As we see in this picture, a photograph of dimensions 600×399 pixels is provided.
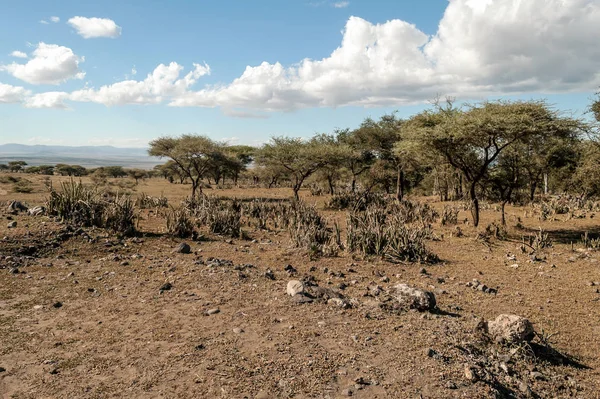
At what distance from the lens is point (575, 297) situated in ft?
25.5

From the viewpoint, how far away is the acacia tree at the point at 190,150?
27.4 m

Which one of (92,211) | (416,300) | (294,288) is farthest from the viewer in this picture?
(92,211)

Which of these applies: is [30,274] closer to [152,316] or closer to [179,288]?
[179,288]

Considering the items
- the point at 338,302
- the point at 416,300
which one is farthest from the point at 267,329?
the point at 416,300

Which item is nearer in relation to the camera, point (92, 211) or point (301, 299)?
point (301, 299)

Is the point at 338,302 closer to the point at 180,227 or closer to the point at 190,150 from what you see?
the point at 180,227

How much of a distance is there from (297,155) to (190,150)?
7.56 metres

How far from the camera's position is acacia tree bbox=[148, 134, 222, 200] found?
27.4 m

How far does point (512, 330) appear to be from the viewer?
5.27 meters

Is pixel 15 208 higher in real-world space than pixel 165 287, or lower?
higher

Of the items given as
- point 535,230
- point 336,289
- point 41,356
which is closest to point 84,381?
point 41,356

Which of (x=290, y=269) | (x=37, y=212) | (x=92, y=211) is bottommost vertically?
(x=290, y=269)

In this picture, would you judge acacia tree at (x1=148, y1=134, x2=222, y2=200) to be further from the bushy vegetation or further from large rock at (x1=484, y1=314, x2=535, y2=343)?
large rock at (x1=484, y1=314, x2=535, y2=343)

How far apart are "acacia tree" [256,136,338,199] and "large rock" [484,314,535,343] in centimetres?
1887
